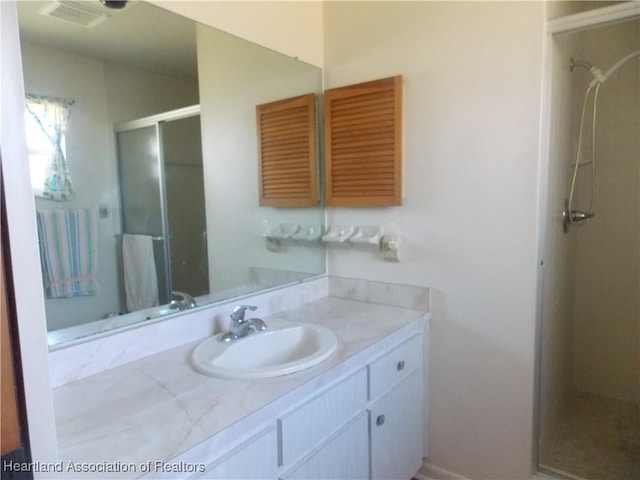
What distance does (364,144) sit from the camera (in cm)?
183

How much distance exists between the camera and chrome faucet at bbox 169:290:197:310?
4.69 feet

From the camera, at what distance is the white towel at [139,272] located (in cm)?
133

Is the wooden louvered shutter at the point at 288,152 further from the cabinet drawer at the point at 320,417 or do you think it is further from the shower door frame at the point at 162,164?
the cabinet drawer at the point at 320,417

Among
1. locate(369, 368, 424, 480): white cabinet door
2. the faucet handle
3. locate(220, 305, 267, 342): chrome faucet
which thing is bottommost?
locate(369, 368, 424, 480): white cabinet door

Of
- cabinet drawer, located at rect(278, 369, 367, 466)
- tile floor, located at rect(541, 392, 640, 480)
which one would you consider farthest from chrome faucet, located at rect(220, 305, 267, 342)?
tile floor, located at rect(541, 392, 640, 480)

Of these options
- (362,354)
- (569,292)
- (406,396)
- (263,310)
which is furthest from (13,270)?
(569,292)

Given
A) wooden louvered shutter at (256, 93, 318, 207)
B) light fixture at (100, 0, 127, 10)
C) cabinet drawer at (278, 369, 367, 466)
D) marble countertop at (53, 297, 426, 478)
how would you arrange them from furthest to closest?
wooden louvered shutter at (256, 93, 318, 207) < light fixture at (100, 0, 127, 10) < cabinet drawer at (278, 369, 367, 466) < marble countertop at (53, 297, 426, 478)

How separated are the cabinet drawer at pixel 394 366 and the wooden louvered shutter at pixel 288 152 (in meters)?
0.82

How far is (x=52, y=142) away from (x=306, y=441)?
1109 mm

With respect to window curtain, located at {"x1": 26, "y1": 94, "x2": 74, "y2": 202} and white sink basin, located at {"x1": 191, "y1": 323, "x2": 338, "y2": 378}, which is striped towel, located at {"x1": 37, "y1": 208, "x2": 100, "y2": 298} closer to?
window curtain, located at {"x1": 26, "y1": 94, "x2": 74, "y2": 202}

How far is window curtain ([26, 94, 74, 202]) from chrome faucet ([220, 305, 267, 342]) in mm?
642

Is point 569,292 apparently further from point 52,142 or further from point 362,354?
point 52,142

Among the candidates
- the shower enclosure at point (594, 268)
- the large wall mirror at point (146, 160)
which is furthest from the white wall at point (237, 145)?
the shower enclosure at point (594, 268)

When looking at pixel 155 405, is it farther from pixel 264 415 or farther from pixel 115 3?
pixel 115 3
